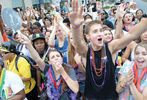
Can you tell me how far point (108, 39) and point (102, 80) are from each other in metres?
1.14

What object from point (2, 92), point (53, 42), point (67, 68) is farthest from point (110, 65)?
point (53, 42)

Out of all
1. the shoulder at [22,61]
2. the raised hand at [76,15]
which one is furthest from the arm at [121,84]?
the shoulder at [22,61]

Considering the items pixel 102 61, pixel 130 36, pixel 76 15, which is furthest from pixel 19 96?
pixel 130 36

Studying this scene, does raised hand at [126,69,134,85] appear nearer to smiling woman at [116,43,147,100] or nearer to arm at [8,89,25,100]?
smiling woman at [116,43,147,100]

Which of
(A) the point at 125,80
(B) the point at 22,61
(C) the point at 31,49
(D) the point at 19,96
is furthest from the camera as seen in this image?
(B) the point at 22,61

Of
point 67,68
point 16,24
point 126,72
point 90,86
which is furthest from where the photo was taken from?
point 16,24

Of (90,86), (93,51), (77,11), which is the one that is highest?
(77,11)

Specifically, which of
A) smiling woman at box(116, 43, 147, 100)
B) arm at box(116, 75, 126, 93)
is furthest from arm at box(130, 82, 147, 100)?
arm at box(116, 75, 126, 93)

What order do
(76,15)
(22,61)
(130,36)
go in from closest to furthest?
(76,15)
(130,36)
(22,61)

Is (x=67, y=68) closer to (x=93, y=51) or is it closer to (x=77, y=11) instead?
(x=93, y=51)

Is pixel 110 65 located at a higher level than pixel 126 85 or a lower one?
higher

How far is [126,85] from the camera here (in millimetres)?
1777

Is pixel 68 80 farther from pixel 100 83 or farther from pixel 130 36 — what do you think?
pixel 130 36

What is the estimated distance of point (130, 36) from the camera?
1.61 m
